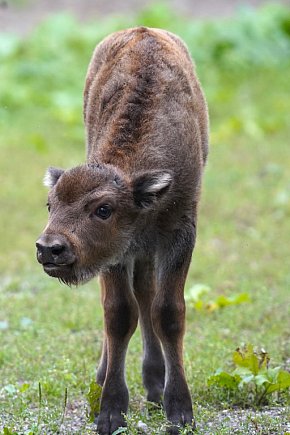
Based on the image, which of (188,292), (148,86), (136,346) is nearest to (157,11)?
(188,292)

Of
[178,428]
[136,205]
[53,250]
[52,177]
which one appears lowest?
[178,428]

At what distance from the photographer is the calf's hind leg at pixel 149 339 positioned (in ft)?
26.1

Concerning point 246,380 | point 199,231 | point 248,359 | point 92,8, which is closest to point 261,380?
point 246,380

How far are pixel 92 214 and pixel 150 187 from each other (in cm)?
43

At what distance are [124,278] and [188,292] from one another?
3741 millimetres

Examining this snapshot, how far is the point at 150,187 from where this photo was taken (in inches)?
279

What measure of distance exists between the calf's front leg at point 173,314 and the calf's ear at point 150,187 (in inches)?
14.5

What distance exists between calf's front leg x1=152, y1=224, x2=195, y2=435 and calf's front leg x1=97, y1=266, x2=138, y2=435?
→ 0.65ft

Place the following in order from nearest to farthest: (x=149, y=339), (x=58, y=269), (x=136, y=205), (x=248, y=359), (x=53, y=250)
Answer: (x=53, y=250) → (x=58, y=269) → (x=136, y=205) → (x=248, y=359) → (x=149, y=339)

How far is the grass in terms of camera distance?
7980 mm

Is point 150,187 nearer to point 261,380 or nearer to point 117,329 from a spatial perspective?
point 117,329

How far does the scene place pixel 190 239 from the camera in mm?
7461

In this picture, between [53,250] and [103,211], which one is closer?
[53,250]

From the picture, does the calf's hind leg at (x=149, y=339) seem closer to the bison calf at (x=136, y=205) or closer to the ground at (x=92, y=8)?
the bison calf at (x=136, y=205)
